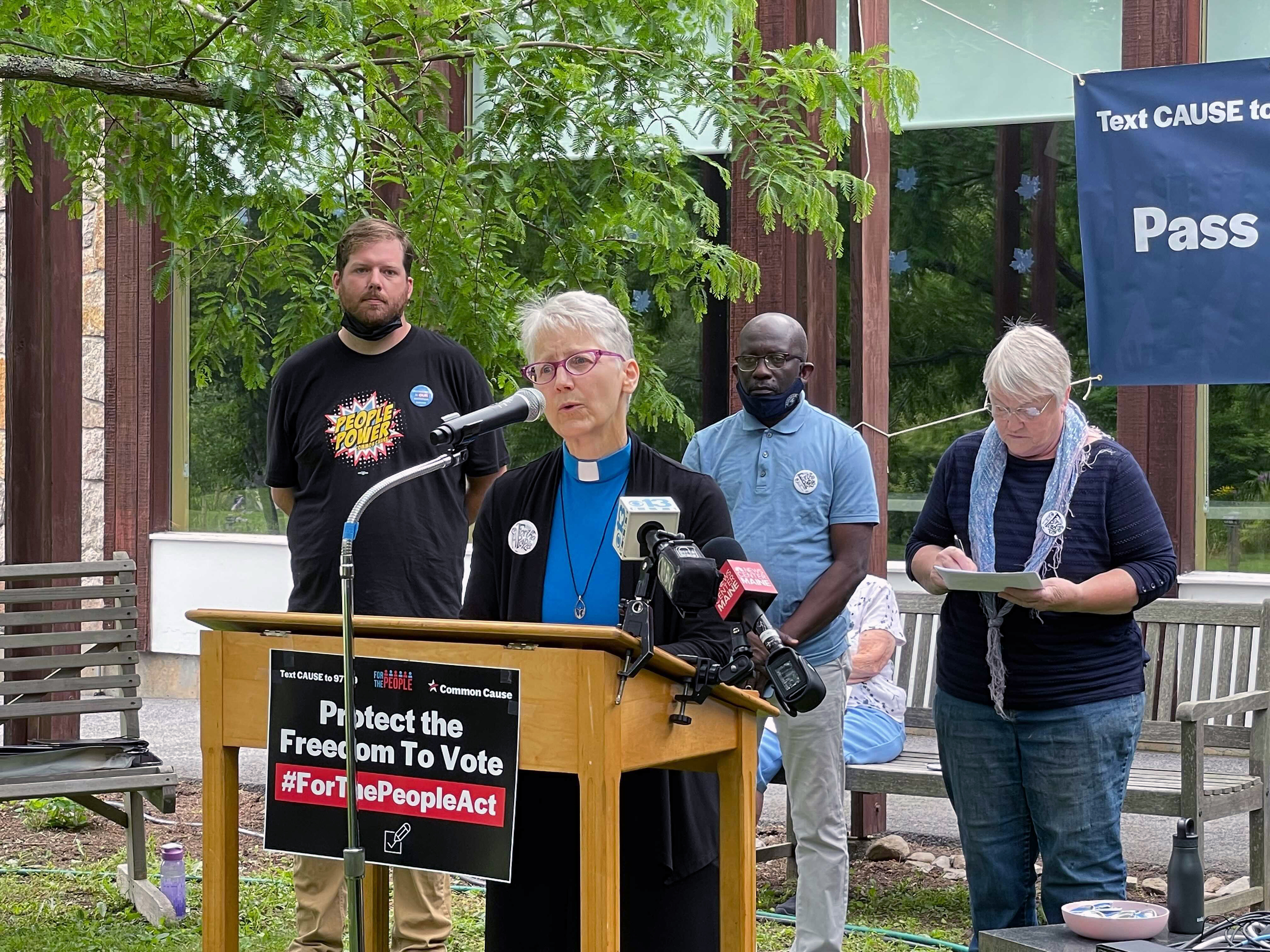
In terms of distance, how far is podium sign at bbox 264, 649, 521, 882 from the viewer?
115 inches

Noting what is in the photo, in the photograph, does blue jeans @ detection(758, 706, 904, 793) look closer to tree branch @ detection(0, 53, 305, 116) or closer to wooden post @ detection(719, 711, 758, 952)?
wooden post @ detection(719, 711, 758, 952)

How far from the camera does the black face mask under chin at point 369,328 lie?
16.0ft

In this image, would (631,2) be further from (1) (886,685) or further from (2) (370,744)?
(2) (370,744)

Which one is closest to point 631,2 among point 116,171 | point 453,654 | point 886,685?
point 116,171

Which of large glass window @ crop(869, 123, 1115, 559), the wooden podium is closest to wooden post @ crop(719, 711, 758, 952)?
the wooden podium

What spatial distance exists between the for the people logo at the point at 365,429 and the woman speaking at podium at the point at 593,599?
1.35m

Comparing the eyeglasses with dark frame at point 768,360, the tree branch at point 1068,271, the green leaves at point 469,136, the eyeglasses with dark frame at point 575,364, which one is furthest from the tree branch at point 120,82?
the tree branch at point 1068,271

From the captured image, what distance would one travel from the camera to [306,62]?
5.38 metres

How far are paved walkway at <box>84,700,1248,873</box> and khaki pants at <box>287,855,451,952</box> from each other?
3.86 feet

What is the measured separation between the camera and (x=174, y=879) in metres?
5.71

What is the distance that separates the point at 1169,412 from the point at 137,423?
7050 mm

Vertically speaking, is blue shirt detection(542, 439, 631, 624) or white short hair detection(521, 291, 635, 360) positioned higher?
white short hair detection(521, 291, 635, 360)

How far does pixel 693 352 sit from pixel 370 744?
267 inches

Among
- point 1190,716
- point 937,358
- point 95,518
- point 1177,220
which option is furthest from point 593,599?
point 95,518
